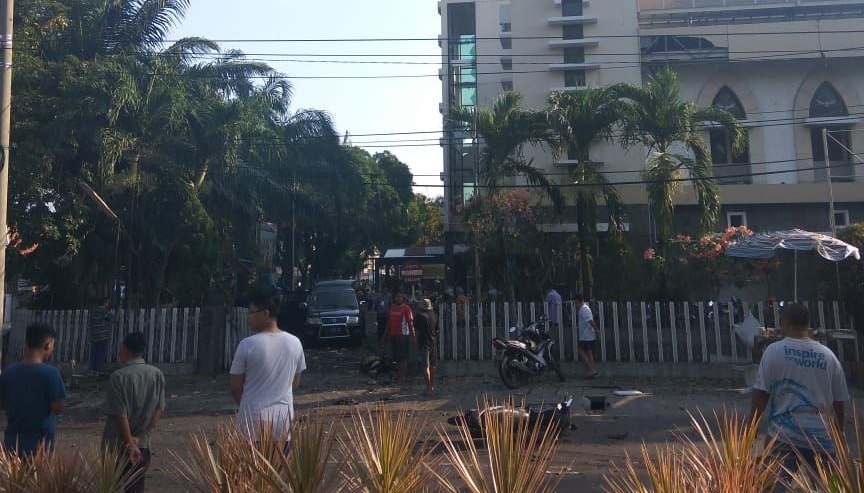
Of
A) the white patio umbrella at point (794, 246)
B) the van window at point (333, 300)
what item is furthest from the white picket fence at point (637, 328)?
the van window at point (333, 300)

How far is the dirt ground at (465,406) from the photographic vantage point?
8508 millimetres

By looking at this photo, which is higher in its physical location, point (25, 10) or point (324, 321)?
point (25, 10)

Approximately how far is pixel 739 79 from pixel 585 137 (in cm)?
1707

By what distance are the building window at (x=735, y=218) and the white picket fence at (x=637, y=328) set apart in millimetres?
14724

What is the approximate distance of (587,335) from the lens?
14.0 metres

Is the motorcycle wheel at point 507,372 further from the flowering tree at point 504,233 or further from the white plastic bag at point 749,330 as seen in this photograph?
the flowering tree at point 504,233

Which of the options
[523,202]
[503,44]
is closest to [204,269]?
[523,202]

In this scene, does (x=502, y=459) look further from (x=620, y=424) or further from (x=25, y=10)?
(x=25, y=10)

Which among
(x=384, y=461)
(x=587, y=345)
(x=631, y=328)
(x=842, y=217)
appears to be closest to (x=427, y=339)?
(x=587, y=345)

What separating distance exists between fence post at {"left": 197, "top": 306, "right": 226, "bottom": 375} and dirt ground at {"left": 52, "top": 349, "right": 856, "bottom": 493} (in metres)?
0.49

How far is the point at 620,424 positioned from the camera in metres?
10.2

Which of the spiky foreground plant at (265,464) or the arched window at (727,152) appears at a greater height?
the arched window at (727,152)

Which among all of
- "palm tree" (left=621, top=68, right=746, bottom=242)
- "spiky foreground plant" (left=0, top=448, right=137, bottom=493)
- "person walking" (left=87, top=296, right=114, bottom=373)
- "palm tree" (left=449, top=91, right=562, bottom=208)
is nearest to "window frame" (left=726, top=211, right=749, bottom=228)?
"palm tree" (left=621, top=68, right=746, bottom=242)

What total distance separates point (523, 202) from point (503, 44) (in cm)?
→ 2526
